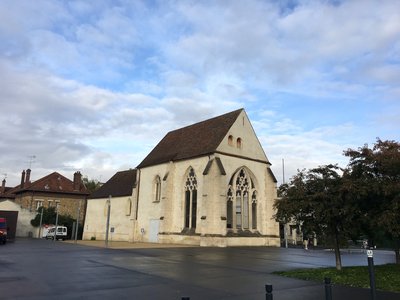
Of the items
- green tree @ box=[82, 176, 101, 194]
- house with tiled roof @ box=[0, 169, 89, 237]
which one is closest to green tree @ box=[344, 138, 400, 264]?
house with tiled roof @ box=[0, 169, 89, 237]

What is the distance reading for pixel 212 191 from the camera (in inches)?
1321

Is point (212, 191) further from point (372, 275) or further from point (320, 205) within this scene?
point (372, 275)

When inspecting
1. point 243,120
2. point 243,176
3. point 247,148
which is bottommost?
point 243,176

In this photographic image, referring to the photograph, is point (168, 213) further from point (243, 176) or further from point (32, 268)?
point (32, 268)

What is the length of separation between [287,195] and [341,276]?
11.9ft

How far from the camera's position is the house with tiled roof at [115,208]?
47031 millimetres

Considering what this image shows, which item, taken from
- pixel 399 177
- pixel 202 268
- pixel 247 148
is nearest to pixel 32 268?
pixel 202 268

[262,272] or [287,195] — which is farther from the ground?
[287,195]

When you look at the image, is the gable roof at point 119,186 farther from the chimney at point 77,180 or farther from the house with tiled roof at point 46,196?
the chimney at point 77,180

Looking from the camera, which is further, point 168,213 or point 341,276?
point 168,213

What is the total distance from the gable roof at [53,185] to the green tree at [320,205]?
5665 centimetres

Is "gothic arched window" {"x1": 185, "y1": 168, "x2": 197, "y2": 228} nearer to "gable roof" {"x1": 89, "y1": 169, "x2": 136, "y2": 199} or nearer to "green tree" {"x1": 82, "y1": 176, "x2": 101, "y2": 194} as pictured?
"gable roof" {"x1": 89, "y1": 169, "x2": 136, "y2": 199}

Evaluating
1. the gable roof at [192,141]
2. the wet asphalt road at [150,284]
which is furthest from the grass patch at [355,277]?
the gable roof at [192,141]

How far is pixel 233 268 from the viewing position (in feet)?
50.2
